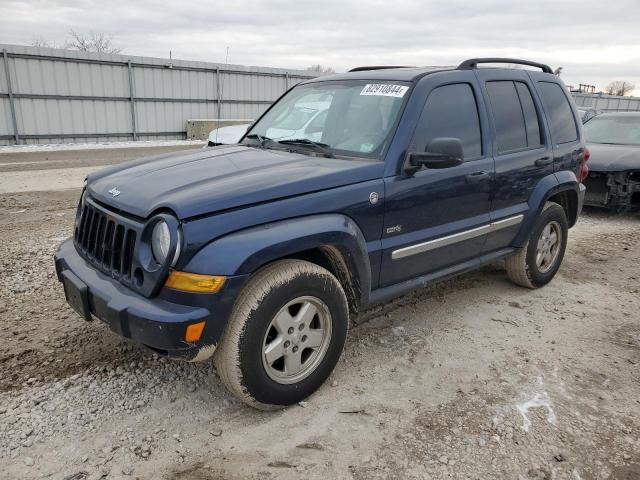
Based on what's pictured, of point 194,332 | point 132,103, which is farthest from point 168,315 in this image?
point 132,103

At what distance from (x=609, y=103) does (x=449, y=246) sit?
41821 mm

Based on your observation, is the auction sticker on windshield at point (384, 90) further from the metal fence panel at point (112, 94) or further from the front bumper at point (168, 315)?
the metal fence panel at point (112, 94)

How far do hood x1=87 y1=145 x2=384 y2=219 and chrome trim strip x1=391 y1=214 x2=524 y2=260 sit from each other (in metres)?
0.56

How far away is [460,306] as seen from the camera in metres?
4.43

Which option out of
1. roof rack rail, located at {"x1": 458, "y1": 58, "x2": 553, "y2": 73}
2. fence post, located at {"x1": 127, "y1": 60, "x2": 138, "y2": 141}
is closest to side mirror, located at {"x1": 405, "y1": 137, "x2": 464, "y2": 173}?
roof rack rail, located at {"x1": 458, "y1": 58, "x2": 553, "y2": 73}

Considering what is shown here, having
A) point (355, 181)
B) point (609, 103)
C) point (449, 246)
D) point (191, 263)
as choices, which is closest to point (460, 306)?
point (449, 246)

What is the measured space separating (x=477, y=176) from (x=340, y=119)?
1.08 m

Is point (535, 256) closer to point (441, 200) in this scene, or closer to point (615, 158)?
point (441, 200)

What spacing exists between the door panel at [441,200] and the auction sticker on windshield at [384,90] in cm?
19

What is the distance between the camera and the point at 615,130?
886 cm

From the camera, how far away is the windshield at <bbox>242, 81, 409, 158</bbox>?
3.37 meters

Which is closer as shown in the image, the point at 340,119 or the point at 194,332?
the point at 194,332

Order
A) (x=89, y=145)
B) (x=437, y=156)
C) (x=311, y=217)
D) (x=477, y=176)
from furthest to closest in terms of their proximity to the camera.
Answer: (x=89, y=145) < (x=477, y=176) < (x=437, y=156) < (x=311, y=217)

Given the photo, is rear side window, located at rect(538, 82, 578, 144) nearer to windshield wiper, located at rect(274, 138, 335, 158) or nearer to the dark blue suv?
the dark blue suv
